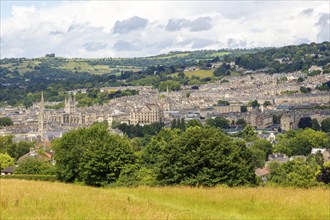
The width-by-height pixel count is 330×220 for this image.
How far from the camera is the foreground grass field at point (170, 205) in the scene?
1248 centimetres

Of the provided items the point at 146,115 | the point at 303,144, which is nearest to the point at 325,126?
the point at 303,144

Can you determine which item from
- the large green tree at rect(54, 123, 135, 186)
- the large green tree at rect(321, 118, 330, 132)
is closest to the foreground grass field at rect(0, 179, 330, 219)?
the large green tree at rect(54, 123, 135, 186)

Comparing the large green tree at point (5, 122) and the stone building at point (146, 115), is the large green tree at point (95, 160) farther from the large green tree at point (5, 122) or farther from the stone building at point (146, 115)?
the stone building at point (146, 115)

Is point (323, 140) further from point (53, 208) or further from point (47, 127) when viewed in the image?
point (53, 208)

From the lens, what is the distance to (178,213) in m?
13.0

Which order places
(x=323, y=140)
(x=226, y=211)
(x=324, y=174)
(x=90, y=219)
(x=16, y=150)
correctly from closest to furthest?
(x=90, y=219)
(x=226, y=211)
(x=324, y=174)
(x=16, y=150)
(x=323, y=140)

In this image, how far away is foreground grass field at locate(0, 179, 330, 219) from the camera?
12.5m

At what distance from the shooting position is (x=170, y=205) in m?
14.9

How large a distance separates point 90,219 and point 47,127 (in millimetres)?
124298

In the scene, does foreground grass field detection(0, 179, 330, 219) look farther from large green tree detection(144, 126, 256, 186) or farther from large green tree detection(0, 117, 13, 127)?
large green tree detection(0, 117, 13, 127)

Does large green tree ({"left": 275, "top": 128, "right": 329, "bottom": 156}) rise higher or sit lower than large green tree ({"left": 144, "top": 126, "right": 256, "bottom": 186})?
lower

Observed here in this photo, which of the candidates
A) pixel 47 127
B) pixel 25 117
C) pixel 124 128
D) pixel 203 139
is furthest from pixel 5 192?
pixel 25 117

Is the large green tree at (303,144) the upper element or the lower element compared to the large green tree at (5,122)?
lower

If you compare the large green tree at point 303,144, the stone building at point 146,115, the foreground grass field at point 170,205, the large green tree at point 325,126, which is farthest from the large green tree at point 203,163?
the stone building at point 146,115
